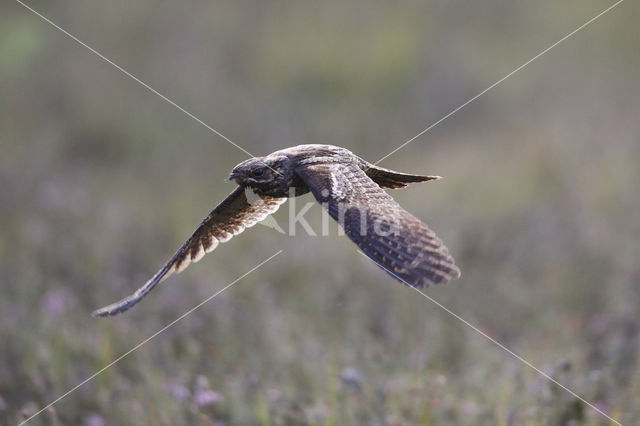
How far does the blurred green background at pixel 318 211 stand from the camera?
336cm

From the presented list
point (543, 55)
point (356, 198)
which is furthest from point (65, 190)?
point (543, 55)

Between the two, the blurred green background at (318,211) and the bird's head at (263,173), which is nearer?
the bird's head at (263,173)

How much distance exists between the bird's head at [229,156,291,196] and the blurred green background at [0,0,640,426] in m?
0.90

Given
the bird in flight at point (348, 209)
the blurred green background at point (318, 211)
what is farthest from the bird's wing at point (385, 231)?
the blurred green background at point (318, 211)

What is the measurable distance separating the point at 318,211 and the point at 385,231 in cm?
417

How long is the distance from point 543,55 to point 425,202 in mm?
3333

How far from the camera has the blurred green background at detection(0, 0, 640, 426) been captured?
132 inches

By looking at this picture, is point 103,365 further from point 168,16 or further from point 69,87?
point 168,16

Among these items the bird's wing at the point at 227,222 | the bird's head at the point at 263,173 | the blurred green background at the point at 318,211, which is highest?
the bird's head at the point at 263,173

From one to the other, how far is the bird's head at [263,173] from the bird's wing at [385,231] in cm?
20

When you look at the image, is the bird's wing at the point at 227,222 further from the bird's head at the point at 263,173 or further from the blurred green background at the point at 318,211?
the blurred green background at the point at 318,211

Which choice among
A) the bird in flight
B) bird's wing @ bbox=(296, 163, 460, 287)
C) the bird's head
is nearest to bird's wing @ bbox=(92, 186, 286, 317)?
the bird in flight

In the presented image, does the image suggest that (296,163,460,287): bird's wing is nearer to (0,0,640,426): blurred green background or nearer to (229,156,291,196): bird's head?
(229,156,291,196): bird's head

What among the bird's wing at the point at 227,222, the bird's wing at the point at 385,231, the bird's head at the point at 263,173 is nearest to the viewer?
the bird's wing at the point at 385,231
